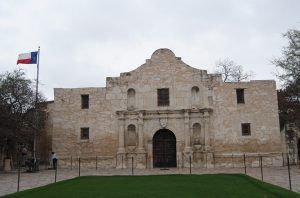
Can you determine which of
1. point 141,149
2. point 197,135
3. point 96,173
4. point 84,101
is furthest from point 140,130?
point 96,173

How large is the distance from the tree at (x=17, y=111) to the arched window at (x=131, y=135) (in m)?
6.31

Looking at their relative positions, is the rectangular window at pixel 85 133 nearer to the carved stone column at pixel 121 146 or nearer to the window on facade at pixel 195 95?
the carved stone column at pixel 121 146

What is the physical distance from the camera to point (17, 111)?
24828mm

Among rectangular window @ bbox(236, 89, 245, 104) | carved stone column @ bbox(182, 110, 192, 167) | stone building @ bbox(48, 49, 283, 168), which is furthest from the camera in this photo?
rectangular window @ bbox(236, 89, 245, 104)

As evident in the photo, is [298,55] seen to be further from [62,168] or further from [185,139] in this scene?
[62,168]

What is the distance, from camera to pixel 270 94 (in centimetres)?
2677

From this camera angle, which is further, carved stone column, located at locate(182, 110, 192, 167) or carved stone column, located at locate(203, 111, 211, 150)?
carved stone column, located at locate(203, 111, 211, 150)

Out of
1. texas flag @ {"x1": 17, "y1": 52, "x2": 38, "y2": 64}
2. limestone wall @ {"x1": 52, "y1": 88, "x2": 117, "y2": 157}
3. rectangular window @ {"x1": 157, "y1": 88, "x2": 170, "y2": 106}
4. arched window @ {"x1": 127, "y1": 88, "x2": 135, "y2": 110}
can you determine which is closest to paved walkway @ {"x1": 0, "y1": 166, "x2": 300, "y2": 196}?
limestone wall @ {"x1": 52, "y1": 88, "x2": 117, "y2": 157}

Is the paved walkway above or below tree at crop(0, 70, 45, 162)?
below

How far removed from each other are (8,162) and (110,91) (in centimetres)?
886

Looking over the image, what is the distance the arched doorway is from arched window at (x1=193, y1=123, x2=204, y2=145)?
5.02ft

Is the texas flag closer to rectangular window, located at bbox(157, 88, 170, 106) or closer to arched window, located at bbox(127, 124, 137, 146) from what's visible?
arched window, located at bbox(127, 124, 137, 146)

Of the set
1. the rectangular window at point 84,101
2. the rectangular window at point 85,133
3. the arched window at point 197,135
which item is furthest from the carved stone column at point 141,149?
the rectangular window at point 84,101

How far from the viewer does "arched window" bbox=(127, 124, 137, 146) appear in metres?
27.2
